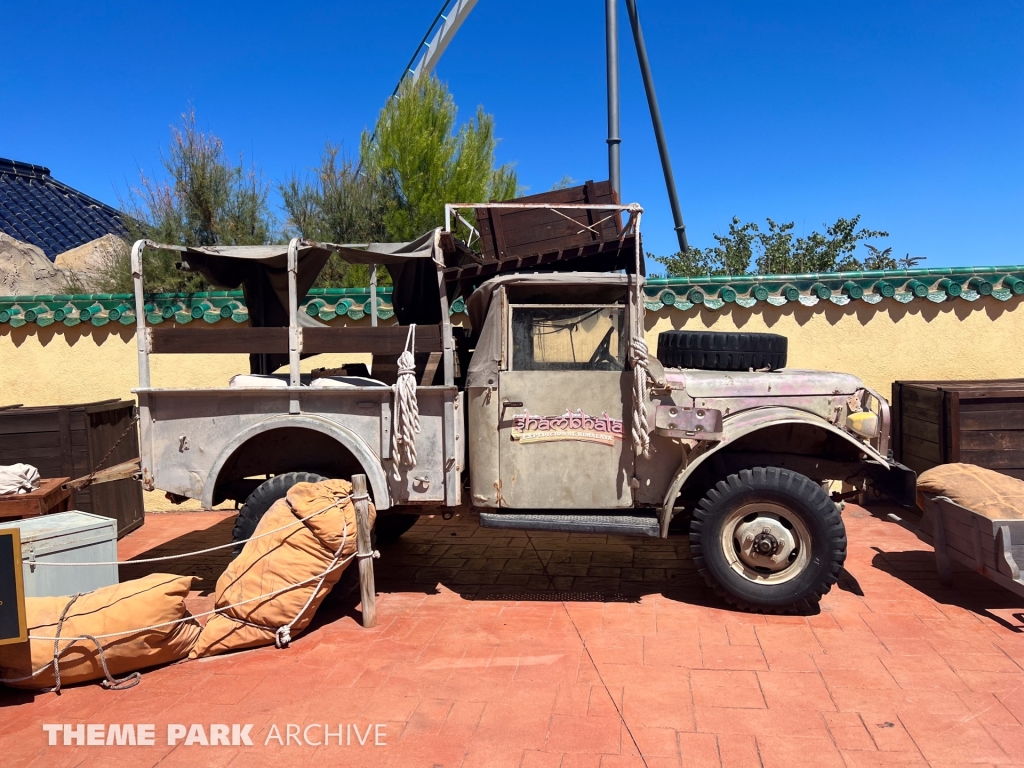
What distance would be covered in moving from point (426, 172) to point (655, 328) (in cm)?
502

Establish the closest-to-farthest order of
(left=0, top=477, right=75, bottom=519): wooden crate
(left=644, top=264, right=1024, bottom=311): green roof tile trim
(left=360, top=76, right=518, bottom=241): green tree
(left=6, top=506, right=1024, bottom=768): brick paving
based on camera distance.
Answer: (left=6, top=506, right=1024, bottom=768): brick paving
(left=0, top=477, right=75, bottom=519): wooden crate
(left=644, top=264, right=1024, bottom=311): green roof tile trim
(left=360, top=76, right=518, bottom=241): green tree

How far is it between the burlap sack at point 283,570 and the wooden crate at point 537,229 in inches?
82.5

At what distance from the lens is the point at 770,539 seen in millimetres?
4324

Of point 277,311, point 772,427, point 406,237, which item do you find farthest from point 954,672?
point 406,237

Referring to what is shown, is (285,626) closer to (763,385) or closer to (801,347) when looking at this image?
(763,385)

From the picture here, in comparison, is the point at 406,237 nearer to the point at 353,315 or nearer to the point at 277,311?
the point at 353,315

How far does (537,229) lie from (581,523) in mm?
2181

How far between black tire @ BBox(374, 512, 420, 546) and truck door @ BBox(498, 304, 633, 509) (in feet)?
5.43

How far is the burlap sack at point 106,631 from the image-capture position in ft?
11.3

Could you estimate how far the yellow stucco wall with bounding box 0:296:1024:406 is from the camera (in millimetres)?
6988

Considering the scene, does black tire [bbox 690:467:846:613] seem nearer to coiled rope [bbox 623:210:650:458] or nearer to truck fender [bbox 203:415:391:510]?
coiled rope [bbox 623:210:650:458]

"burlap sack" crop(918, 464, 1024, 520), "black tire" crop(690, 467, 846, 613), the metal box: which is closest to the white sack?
the metal box

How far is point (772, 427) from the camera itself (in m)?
4.77

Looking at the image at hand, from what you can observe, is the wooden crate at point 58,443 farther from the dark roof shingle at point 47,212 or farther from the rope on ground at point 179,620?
the dark roof shingle at point 47,212
